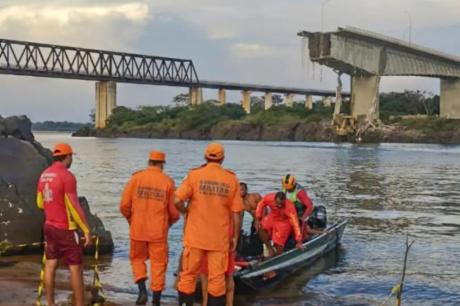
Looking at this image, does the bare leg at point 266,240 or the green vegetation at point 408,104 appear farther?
the green vegetation at point 408,104

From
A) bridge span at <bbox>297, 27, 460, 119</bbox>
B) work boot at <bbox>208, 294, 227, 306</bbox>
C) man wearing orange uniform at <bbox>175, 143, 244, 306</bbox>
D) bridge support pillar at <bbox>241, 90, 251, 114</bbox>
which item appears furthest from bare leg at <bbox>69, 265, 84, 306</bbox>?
bridge support pillar at <bbox>241, 90, 251, 114</bbox>

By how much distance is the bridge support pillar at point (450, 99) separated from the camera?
10481 cm

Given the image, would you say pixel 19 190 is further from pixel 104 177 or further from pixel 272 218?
pixel 104 177

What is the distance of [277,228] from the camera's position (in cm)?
1267

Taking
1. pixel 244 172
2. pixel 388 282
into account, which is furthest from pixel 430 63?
pixel 388 282

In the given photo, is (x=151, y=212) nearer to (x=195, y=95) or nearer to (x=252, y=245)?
(x=252, y=245)

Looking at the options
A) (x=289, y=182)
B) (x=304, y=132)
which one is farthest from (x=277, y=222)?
(x=304, y=132)

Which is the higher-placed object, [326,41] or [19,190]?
[326,41]

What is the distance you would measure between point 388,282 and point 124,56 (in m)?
139

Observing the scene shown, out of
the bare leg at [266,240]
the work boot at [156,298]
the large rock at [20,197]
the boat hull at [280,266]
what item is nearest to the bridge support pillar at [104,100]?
the large rock at [20,197]

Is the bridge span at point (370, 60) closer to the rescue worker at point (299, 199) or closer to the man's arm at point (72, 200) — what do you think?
the rescue worker at point (299, 199)

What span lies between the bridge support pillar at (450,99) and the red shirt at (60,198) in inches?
3970

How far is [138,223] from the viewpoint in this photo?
9555 mm

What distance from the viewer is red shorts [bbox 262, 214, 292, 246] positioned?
12.6 metres
